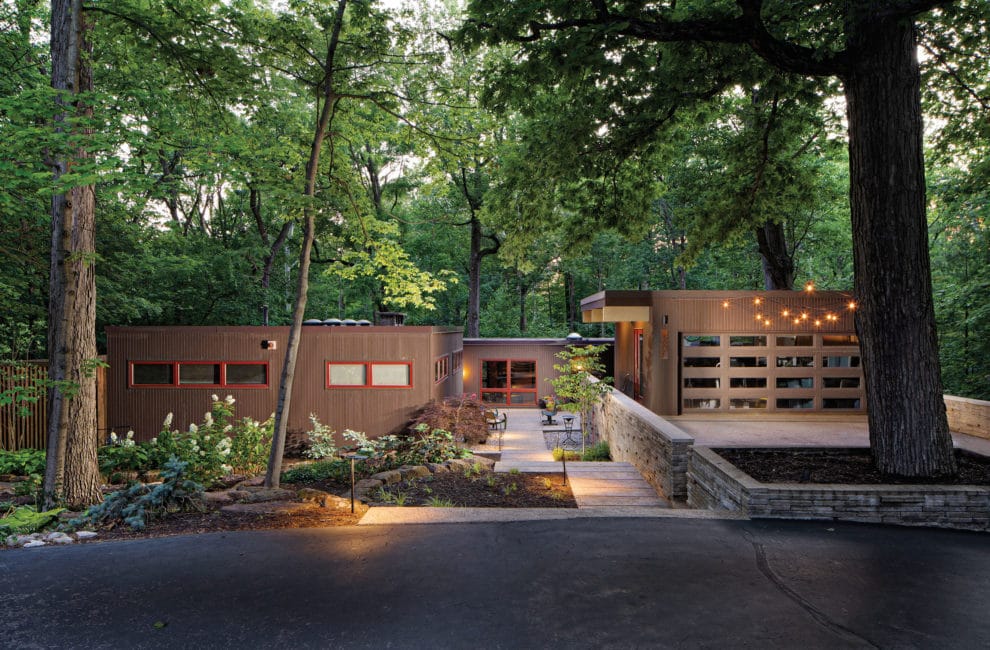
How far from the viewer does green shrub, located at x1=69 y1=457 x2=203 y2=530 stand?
5.71 m

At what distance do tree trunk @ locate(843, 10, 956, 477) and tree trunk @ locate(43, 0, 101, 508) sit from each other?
9250 millimetres

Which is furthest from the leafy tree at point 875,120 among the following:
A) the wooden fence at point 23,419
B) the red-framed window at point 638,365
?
the wooden fence at point 23,419

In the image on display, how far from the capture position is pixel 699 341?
12094mm

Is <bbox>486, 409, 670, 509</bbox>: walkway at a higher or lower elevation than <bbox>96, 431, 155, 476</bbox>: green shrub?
lower

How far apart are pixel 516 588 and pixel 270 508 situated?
144 inches

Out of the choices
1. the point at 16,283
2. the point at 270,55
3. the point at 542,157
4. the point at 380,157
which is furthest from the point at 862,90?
the point at 380,157

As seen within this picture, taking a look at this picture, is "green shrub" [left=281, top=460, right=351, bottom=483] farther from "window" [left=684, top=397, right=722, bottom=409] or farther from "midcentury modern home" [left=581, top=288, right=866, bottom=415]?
"window" [left=684, top=397, right=722, bottom=409]

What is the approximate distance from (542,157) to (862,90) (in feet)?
12.8

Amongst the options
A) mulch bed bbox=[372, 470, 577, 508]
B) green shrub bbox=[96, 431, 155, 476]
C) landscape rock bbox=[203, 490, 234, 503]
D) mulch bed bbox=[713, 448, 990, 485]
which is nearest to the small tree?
mulch bed bbox=[372, 470, 577, 508]

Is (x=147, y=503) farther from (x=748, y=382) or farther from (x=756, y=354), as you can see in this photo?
(x=756, y=354)

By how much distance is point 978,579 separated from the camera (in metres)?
3.84

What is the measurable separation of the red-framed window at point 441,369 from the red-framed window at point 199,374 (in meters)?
4.21

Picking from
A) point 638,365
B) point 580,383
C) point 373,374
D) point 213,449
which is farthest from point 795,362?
point 213,449

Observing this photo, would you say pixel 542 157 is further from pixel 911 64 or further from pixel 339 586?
pixel 339 586
